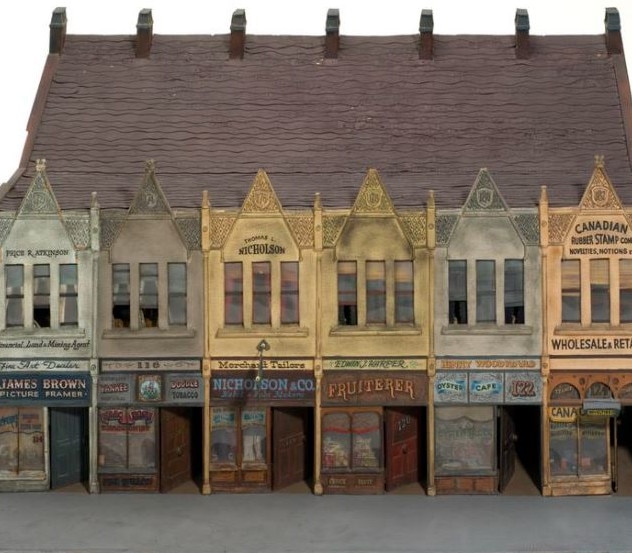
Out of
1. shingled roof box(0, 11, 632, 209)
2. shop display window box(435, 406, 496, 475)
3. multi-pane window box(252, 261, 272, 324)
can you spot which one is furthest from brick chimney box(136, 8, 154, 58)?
shop display window box(435, 406, 496, 475)

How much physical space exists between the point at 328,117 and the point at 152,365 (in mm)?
10605

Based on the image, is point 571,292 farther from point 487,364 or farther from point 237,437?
point 237,437

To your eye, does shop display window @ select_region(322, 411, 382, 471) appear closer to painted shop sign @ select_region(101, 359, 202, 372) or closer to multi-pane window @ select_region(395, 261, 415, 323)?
multi-pane window @ select_region(395, 261, 415, 323)

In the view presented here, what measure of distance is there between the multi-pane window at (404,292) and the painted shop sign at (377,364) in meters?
1.24

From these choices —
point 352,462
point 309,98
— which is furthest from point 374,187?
point 352,462

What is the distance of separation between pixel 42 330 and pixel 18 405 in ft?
7.98

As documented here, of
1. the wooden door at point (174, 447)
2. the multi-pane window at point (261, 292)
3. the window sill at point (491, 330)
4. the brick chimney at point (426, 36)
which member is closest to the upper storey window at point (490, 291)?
the window sill at point (491, 330)

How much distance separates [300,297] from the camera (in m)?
34.1

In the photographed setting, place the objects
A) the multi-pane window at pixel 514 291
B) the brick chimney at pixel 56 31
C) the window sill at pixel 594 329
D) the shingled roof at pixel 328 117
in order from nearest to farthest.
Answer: the window sill at pixel 594 329, the multi-pane window at pixel 514 291, the shingled roof at pixel 328 117, the brick chimney at pixel 56 31

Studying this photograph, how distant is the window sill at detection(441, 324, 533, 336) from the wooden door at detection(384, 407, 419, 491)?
2924mm

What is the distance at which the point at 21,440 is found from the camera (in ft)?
112

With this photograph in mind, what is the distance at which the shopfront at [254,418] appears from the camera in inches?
1336

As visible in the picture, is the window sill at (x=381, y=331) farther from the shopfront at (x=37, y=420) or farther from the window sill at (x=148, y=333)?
the shopfront at (x=37, y=420)

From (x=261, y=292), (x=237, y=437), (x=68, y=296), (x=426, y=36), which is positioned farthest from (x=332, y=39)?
(x=237, y=437)
